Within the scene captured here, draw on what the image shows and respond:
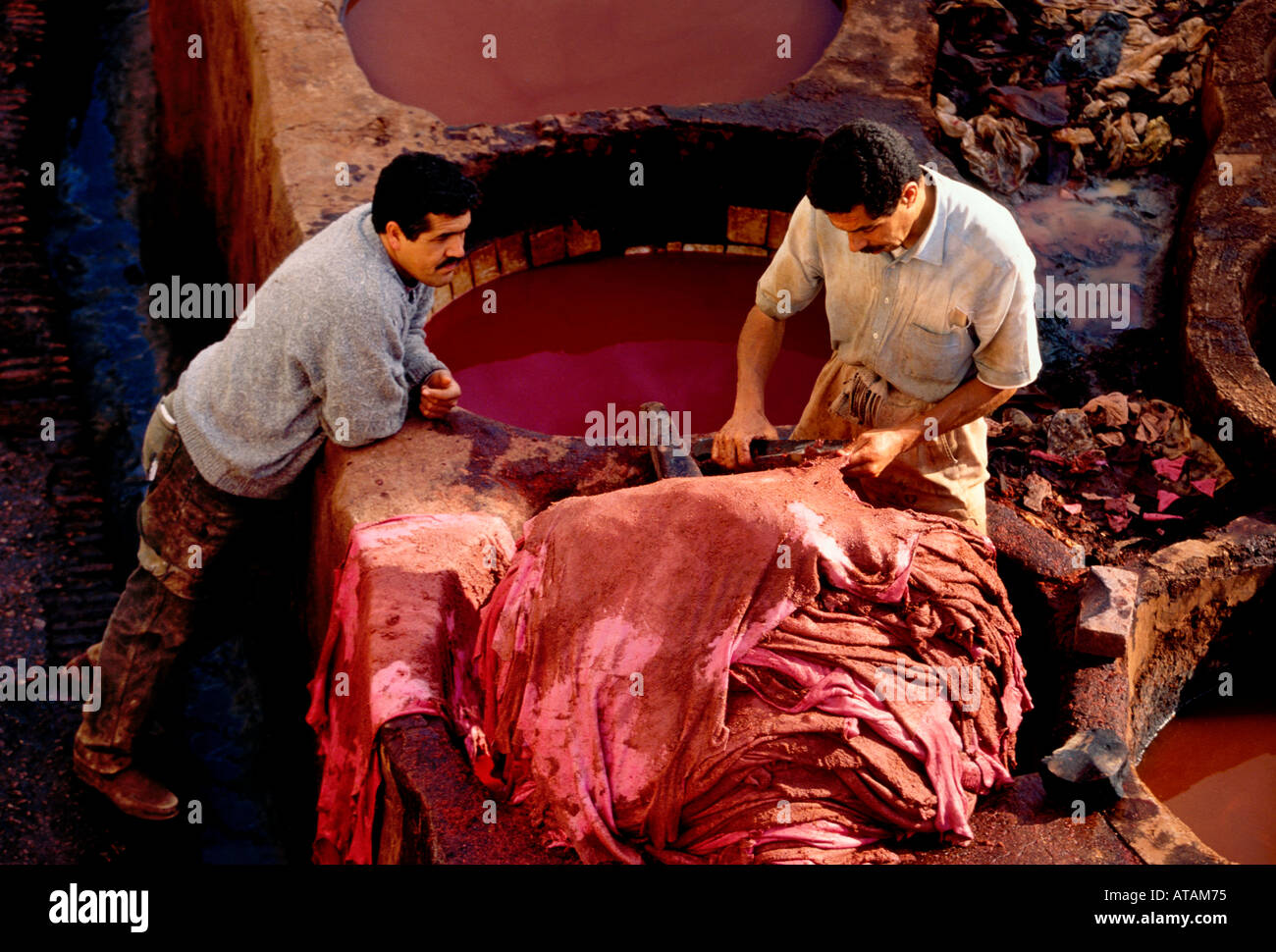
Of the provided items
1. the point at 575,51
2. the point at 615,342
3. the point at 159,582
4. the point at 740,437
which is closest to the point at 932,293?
the point at 740,437

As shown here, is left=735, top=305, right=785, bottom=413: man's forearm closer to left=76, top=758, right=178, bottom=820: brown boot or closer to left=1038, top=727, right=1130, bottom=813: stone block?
left=1038, top=727, right=1130, bottom=813: stone block

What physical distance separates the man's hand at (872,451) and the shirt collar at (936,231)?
457 mm

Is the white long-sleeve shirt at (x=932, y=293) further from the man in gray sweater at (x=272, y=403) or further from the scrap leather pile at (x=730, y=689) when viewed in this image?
the man in gray sweater at (x=272, y=403)

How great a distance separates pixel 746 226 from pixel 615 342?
837 millimetres

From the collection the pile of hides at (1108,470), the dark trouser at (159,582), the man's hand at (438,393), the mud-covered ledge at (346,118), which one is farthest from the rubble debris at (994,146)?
the dark trouser at (159,582)

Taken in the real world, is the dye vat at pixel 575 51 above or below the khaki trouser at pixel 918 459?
above

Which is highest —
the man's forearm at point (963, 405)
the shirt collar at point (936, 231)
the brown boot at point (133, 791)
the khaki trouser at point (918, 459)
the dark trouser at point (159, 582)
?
the shirt collar at point (936, 231)

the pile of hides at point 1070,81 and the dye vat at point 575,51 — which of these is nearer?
the pile of hides at point 1070,81

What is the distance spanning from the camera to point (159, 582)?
411cm

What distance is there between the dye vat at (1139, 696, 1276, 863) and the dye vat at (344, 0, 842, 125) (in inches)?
134

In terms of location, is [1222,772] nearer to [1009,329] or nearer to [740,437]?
[1009,329]

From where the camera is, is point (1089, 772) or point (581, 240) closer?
point (1089, 772)

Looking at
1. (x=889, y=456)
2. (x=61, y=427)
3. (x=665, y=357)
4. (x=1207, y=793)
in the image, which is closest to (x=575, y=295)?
(x=665, y=357)

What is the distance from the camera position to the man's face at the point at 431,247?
3.51m
